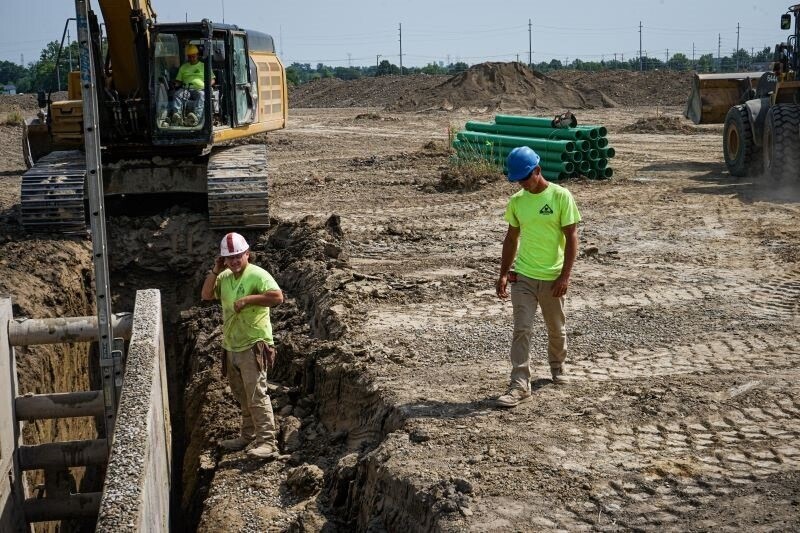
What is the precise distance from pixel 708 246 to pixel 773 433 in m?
6.47

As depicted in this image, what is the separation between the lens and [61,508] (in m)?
9.89

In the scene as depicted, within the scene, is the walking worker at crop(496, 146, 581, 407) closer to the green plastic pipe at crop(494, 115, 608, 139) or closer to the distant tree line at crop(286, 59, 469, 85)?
the green plastic pipe at crop(494, 115, 608, 139)

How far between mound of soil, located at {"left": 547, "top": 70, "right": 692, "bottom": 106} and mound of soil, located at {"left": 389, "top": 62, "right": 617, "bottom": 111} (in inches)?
51.9

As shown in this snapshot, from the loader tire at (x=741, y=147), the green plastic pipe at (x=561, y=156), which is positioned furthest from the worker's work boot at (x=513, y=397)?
the loader tire at (x=741, y=147)

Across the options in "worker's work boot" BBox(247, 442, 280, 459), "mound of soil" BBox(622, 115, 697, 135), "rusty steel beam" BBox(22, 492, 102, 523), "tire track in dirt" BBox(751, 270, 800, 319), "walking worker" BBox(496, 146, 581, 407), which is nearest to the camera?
"walking worker" BBox(496, 146, 581, 407)

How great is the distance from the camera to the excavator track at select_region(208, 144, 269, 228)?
12914mm

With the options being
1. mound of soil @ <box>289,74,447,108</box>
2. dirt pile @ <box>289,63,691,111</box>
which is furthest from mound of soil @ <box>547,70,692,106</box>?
mound of soil @ <box>289,74,447,108</box>

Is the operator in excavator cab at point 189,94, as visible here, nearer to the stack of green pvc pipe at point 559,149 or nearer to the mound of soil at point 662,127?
the stack of green pvc pipe at point 559,149

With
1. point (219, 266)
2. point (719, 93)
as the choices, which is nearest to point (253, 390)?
point (219, 266)

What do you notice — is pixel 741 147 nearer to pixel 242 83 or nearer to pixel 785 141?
pixel 785 141

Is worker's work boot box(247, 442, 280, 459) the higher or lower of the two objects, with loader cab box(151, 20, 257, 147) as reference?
lower

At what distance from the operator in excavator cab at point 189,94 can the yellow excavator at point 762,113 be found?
942 cm

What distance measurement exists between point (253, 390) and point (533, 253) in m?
2.37

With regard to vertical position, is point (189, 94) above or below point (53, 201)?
above
